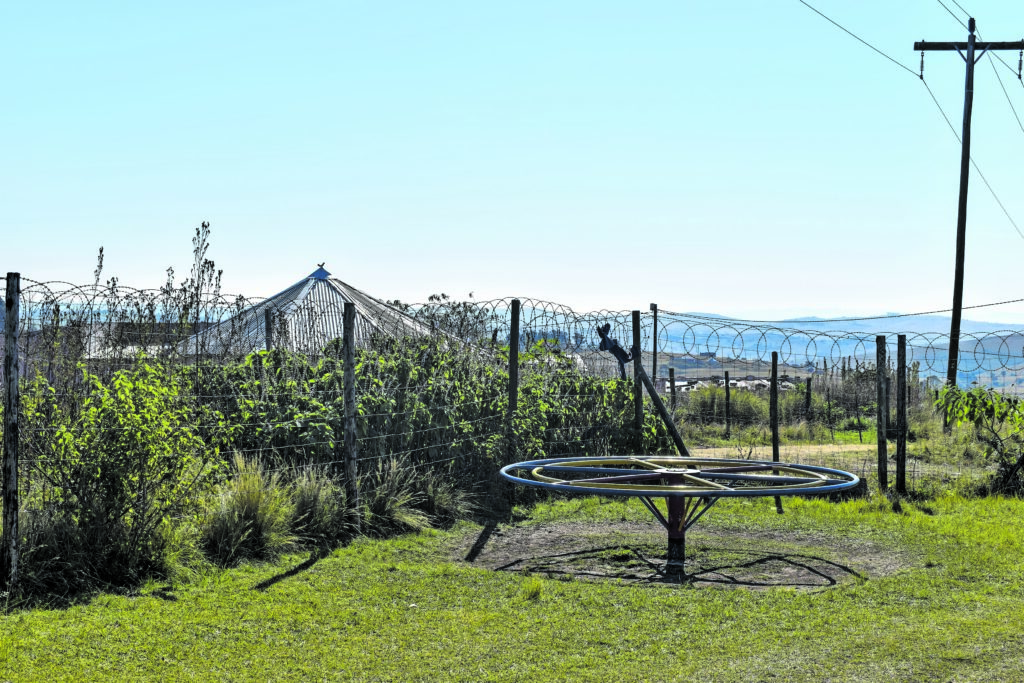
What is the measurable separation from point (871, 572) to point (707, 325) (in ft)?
23.1

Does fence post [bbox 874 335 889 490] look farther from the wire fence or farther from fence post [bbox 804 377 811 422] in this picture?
fence post [bbox 804 377 811 422]

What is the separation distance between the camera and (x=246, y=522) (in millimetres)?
7855

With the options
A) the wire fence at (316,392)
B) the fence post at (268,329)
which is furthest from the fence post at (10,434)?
the fence post at (268,329)

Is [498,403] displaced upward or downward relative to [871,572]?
upward

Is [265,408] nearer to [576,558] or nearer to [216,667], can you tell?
[576,558]

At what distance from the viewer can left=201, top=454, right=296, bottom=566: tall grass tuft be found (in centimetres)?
771

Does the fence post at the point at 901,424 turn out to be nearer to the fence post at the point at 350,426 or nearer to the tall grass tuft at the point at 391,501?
the tall grass tuft at the point at 391,501

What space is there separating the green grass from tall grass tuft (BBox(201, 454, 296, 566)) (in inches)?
9.2

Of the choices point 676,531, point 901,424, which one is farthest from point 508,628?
point 901,424

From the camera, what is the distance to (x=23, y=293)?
6.81 metres

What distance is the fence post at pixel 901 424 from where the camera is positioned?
1158cm

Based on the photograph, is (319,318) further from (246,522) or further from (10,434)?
(10,434)

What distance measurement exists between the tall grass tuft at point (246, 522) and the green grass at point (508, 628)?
0.23m

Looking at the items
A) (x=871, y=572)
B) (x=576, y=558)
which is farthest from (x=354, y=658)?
(x=871, y=572)
